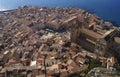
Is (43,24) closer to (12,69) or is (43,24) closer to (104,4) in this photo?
(12,69)

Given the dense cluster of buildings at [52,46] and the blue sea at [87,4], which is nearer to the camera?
the dense cluster of buildings at [52,46]

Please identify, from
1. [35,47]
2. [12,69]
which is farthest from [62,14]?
[12,69]

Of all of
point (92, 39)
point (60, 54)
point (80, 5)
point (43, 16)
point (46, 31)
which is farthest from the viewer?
point (80, 5)

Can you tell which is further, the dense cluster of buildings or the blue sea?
the blue sea

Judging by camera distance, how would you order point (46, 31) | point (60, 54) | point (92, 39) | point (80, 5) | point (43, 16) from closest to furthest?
point (60, 54)
point (92, 39)
point (46, 31)
point (43, 16)
point (80, 5)
